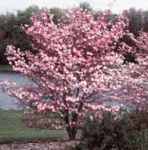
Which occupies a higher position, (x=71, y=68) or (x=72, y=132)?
(x=71, y=68)

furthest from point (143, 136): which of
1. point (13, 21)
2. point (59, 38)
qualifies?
point (13, 21)

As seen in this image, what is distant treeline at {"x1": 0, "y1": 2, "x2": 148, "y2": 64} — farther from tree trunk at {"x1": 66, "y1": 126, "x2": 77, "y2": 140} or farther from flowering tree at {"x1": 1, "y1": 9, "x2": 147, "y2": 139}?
tree trunk at {"x1": 66, "y1": 126, "x2": 77, "y2": 140}

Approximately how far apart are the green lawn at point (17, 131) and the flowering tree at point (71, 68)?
84cm

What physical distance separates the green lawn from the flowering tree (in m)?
0.84

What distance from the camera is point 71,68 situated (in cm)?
991

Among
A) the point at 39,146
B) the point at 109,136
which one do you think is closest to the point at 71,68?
the point at 39,146

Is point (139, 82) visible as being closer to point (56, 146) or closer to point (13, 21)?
point (56, 146)

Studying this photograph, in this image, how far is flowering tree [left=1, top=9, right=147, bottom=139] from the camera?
9836 mm

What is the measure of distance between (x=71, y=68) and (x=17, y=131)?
140 inches

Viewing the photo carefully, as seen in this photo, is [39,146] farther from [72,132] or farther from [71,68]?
[71,68]

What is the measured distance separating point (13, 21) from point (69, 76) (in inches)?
1175

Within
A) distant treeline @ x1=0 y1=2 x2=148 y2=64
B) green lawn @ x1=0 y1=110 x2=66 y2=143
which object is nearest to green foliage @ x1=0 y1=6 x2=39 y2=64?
distant treeline @ x1=0 y1=2 x2=148 y2=64

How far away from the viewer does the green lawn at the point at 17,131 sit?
10727 millimetres

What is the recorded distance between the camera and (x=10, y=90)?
10.3 meters
